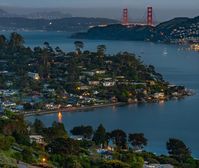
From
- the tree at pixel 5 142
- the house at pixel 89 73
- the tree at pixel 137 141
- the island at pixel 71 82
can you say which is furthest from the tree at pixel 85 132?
the house at pixel 89 73

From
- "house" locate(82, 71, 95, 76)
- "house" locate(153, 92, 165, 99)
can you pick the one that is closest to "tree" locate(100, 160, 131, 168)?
"house" locate(153, 92, 165, 99)

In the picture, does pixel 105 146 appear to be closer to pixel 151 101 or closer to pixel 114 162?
pixel 114 162

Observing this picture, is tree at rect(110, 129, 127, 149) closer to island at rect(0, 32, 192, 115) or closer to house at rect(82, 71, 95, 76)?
island at rect(0, 32, 192, 115)

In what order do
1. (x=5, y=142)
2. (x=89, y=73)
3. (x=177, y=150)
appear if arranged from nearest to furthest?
(x=5, y=142) < (x=177, y=150) < (x=89, y=73)

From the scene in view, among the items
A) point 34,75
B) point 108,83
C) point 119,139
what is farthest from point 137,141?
point 34,75

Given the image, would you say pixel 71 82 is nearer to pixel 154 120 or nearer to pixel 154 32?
pixel 154 120
